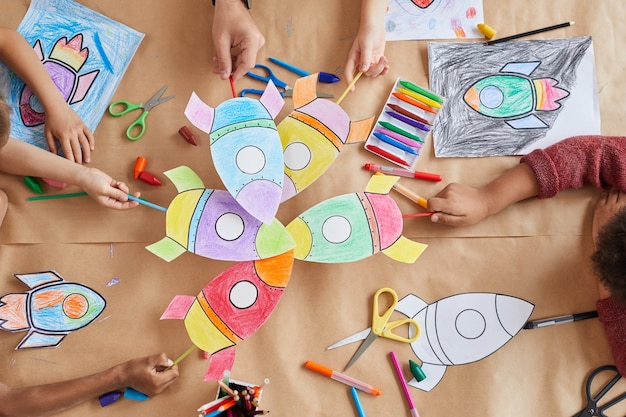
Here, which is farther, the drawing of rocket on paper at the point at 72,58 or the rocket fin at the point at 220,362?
the drawing of rocket on paper at the point at 72,58

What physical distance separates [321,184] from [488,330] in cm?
30

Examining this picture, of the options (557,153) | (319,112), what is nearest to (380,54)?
(319,112)

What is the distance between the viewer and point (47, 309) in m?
0.71

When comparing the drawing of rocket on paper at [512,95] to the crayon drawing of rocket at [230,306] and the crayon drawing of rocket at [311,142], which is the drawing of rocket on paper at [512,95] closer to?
the crayon drawing of rocket at [311,142]

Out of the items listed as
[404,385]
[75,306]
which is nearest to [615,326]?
[404,385]

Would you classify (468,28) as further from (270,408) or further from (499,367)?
(270,408)

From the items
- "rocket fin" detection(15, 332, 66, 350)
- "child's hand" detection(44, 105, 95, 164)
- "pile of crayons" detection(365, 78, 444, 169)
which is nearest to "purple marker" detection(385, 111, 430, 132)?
"pile of crayons" detection(365, 78, 444, 169)

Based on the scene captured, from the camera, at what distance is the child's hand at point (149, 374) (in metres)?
0.67

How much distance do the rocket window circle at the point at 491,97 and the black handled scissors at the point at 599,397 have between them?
386 mm

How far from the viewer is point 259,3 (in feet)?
2.66

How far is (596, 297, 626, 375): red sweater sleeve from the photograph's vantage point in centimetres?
68

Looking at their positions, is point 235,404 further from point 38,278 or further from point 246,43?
point 246,43

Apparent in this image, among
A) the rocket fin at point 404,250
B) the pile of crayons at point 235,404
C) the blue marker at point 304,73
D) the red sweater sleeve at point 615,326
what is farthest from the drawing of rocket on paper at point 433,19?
the pile of crayons at point 235,404

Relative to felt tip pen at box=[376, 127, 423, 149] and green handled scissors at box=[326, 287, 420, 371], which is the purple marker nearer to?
felt tip pen at box=[376, 127, 423, 149]
